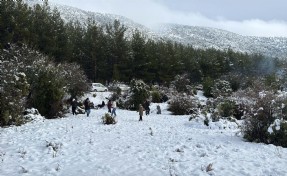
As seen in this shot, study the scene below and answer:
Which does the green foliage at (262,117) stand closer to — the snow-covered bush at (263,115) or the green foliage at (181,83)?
the snow-covered bush at (263,115)

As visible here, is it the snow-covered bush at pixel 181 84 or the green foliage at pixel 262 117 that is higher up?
the snow-covered bush at pixel 181 84

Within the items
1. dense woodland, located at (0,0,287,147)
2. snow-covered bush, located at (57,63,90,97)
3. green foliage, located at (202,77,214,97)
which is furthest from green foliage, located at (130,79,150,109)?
green foliage, located at (202,77,214,97)

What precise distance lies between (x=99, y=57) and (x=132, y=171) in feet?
168

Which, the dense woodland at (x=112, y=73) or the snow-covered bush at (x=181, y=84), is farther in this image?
the snow-covered bush at (x=181, y=84)

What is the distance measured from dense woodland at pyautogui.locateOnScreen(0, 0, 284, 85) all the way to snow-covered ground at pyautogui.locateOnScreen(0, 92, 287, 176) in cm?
2774

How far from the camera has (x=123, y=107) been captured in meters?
39.5

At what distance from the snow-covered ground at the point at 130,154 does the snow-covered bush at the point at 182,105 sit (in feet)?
55.3

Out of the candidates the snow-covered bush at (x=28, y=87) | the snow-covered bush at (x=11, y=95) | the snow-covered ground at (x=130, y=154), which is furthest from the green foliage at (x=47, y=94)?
the snow-covered ground at (x=130, y=154)

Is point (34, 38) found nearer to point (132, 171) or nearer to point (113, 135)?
point (113, 135)

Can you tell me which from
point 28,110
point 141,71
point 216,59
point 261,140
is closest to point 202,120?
point 261,140

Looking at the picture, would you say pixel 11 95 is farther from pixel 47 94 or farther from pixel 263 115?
pixel 263 115

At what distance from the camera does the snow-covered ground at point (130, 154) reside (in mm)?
10508

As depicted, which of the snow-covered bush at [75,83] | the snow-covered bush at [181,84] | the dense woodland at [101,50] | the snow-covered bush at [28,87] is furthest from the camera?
the snow-covered bush at [181,84]

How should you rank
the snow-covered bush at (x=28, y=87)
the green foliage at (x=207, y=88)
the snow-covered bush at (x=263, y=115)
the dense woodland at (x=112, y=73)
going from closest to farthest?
the snow-covered bush at (x=263, y=115) < the dense woodland at (x=112, y=73) < the snow-covered bush at (x=28, y=87) < the green foliage at (x=207, y=88)
